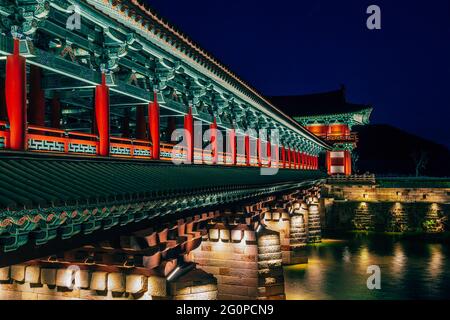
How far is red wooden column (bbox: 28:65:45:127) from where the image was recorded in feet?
34.3

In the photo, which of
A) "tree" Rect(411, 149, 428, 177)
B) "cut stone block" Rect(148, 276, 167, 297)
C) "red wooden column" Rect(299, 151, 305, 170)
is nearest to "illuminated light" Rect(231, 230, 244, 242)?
"cut stone block" Rect(148, 276, 167, 297)

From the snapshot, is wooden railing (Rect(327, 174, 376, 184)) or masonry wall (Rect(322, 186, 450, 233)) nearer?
masonry wall (Rect(322, 186, 450, 233))

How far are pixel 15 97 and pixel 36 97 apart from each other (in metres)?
3.13

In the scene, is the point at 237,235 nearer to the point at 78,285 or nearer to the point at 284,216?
the point at 78,285

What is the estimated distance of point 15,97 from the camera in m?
7.51

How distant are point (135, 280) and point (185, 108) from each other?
640 centimetres

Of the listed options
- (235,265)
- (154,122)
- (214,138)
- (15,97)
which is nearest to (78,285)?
(15,97)

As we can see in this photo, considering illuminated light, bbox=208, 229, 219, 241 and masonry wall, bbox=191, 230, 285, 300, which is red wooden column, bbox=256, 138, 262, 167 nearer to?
masonry wall, bbox=191, 230, 285, 300

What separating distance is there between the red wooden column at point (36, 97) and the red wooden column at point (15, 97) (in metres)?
3.01

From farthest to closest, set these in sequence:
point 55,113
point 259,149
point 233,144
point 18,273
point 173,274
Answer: point 259,149 < point 233,144 < point 55,113 < point 173,274 < point 18,273

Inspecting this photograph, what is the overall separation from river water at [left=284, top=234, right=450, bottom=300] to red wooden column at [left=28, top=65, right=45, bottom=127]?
1407 cm

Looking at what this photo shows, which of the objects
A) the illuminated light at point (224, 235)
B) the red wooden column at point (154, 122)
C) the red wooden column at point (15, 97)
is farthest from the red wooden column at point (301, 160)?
the red wooden column at point (15, 97)

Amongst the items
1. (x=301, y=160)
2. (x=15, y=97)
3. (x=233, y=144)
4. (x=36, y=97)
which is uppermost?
(x=36, y=97)
